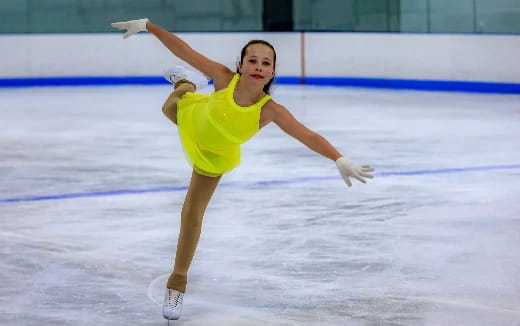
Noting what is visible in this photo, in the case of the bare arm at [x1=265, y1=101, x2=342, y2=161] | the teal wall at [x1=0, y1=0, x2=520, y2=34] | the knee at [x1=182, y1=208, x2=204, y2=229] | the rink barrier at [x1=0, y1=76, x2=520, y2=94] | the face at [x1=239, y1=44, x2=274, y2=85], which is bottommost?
the rink barrier at [x1=0, y1=76, x2=520, y2=94]

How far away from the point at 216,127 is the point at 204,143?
11 centimetres

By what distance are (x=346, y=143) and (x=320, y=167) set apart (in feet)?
4.67

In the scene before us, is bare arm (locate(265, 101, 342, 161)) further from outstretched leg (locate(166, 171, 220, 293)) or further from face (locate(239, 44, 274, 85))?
outstretched leg (locate(166, 171, 220, 293))

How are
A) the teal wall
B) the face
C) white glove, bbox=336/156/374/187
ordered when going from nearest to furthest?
white glove, bbox=336/156/374/187
the face
the teal wall

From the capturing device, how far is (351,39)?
16766mm

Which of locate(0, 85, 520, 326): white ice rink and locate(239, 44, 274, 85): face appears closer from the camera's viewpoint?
locate(239, 44, 274, 85): face

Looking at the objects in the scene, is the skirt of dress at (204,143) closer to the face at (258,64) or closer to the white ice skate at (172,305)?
the face at (258,64)

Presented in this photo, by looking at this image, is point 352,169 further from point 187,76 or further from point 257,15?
point 257,15

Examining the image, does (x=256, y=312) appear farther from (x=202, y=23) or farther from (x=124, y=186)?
(x=202, y=23)

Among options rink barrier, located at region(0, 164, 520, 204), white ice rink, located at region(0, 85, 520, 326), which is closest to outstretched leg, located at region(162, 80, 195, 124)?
white ice rink, located at region(0, 85, 520, 326)

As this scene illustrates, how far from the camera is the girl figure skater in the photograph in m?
3.98

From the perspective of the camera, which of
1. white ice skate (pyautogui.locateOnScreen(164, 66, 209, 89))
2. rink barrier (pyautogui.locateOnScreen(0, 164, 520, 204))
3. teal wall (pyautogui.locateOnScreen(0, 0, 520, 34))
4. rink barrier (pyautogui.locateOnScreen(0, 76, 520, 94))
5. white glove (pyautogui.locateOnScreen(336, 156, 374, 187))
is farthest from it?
teal wall (pyautogui.locateOnScreen(0, 0, 520, 34))

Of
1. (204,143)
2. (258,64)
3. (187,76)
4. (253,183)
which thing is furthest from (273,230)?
(258,64)

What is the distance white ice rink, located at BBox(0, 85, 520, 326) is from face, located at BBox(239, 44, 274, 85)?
1.00 m
